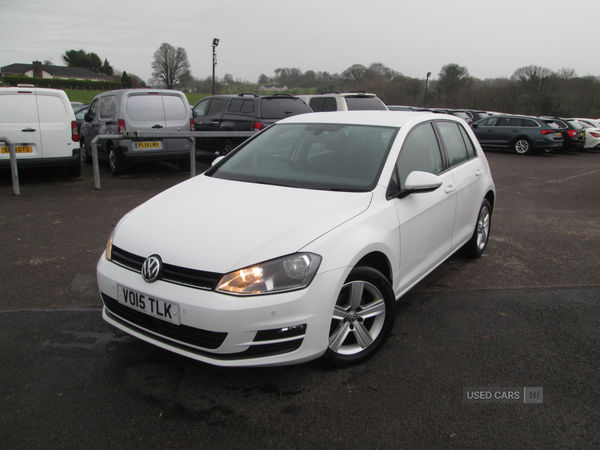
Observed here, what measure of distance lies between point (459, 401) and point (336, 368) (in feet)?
2.46

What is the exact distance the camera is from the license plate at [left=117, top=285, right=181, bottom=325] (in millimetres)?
2500

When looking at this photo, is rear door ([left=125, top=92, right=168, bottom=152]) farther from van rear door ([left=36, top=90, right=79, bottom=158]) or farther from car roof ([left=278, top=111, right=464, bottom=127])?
car roof ([left=278, top=111, right=464, bottom=127])

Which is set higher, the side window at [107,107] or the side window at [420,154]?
the side window at [107,107]

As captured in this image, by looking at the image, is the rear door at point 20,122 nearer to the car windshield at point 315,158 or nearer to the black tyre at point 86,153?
the black tyre at point 86,153


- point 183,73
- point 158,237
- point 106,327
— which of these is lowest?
point 106,327

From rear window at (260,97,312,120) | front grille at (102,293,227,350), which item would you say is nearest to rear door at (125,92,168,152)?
rear window at (260,97,312,120)

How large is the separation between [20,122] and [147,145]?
7.53 ft

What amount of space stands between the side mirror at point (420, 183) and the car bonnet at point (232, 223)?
310 mm

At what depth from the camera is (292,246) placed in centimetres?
257

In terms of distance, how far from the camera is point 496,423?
246 cm

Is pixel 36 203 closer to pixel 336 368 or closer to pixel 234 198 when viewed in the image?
pixel 234 198

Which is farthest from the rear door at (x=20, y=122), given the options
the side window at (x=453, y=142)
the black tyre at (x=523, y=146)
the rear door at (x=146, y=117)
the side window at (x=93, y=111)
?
the black tyre at (x=523, y=146)

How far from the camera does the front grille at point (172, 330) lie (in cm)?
246

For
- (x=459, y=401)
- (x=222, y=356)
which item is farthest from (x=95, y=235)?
(x=459, y=401)
